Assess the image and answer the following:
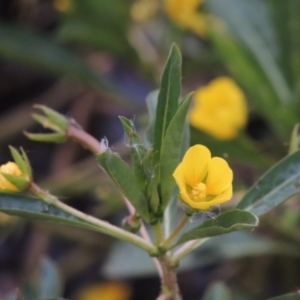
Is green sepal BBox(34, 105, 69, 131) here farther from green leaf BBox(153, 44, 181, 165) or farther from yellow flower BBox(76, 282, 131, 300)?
yellow flower BBox(76, 282, 131, 300)

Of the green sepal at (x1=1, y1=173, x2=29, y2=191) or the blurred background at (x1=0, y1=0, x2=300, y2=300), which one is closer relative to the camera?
the green sepal at (x1=1, y1=173, x2=29, y2=191)

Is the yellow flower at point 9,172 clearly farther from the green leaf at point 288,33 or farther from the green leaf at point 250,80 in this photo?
the green leaf at point 288,33

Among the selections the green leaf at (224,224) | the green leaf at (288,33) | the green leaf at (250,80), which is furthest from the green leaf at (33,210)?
the green leaf at (288,33)

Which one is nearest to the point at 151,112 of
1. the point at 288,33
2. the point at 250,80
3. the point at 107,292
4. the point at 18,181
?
the point at 18,181

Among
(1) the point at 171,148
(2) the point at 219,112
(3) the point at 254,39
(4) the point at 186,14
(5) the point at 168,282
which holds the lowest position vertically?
(5) the point at 168,282

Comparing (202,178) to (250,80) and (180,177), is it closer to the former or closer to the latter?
(180,177)

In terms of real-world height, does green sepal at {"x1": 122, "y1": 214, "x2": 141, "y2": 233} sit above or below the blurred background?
below

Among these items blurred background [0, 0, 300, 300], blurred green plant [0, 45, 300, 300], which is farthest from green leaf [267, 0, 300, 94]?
blurred green plant [0, 45, 300, 300]
